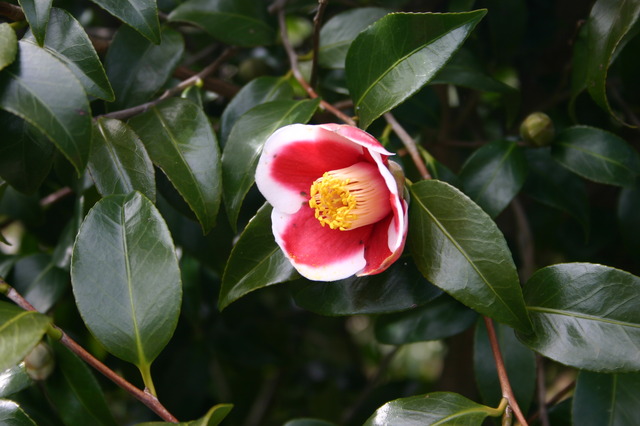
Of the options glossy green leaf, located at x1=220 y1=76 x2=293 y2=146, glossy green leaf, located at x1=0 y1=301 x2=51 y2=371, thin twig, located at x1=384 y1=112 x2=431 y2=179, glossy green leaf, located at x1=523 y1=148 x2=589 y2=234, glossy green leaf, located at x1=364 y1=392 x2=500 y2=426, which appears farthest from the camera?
glossy green leaf, located at x1=523 y1=148 x2=589 y2=234

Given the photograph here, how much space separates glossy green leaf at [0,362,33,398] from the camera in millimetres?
705

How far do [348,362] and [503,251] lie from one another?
1.76 m

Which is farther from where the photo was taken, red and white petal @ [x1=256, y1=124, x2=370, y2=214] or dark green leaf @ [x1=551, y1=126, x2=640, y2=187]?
dark green leaf @ [x1=551, y1=126, x2=640, y2=187]

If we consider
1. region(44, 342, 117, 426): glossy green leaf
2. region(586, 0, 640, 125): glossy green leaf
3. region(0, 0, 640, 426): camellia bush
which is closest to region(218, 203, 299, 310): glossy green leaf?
region(0, 0, 640, 426): camellia bush

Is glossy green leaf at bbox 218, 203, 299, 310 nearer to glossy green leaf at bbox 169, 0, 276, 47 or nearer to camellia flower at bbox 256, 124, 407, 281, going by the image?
camellia flower at bbox 256, 124, 407, 281

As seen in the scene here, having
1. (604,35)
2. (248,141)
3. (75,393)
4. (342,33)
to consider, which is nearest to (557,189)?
(604,35)

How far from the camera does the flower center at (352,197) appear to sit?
0.73 metres

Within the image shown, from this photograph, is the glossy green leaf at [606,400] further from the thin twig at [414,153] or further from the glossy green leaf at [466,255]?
the thin twig at [414,153]

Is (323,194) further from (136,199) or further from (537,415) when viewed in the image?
(537,415)

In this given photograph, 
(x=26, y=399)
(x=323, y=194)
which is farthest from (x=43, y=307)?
(x=323, y=194)

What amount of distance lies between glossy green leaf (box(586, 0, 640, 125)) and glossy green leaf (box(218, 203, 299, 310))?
43cm

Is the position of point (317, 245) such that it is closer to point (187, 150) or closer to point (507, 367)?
point (187, 150)

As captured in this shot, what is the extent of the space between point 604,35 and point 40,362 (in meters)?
0.80

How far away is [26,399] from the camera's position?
3.25ft
